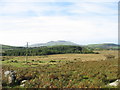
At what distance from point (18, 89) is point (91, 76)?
23.4ft

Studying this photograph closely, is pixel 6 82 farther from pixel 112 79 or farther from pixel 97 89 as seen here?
pixel 112 79

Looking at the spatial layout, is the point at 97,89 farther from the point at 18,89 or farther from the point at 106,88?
the point at 18,89

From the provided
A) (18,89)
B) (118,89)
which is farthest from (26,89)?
(118,89)

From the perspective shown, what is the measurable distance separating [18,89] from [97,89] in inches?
175

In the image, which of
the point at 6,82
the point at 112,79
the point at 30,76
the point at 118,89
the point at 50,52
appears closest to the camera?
the point at 118,89

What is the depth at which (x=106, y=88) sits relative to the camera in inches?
378

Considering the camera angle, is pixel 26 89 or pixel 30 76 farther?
pixel 30 76

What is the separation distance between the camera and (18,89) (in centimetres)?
956

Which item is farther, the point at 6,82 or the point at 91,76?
the point at 91,76

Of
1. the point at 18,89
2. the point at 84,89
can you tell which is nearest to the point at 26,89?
the point at 18,89

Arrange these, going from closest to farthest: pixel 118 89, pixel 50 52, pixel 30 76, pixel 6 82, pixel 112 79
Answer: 1. pixel 118 89
2. pixel 6 82
3. pixel 112 79
4. pixel 30 76
5. pixel 50 52

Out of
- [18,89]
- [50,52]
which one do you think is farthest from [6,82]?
[50,52]

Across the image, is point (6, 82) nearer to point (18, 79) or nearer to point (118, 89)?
point (18, 79)

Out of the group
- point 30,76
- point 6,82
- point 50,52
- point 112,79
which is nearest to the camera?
point 6,82
